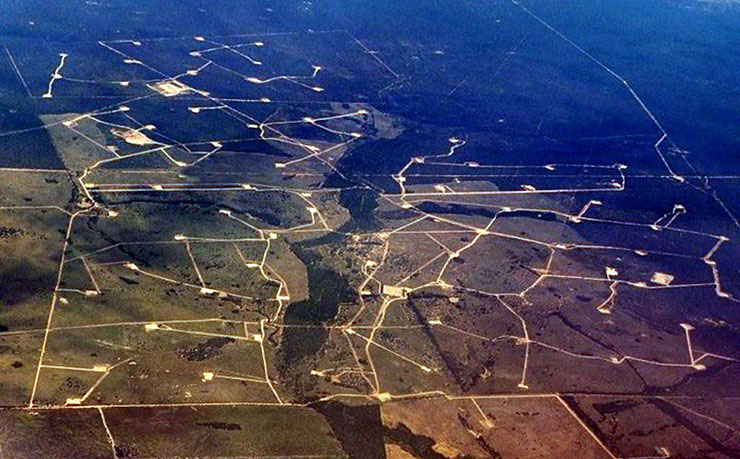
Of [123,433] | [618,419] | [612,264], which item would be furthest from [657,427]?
[123,433]

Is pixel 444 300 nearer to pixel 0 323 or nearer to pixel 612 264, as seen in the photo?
pixel 612 264

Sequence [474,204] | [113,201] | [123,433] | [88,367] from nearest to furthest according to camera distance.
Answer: [123,433] → [88,367] → [113,201] → [474,204]

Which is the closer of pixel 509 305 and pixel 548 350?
pixel 548 350

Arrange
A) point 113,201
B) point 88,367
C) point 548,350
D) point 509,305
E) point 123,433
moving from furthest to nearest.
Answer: point 113,201
point 509,305
point 548,350
point 88,367
point 123,433

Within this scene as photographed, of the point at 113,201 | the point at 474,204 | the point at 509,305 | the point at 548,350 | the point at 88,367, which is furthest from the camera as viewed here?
the point at 474,204

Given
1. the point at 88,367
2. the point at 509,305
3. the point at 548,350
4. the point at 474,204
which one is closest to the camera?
the point at 88,367

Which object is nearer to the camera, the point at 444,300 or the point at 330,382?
the point at 330,382

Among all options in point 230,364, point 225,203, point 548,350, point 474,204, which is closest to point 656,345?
point 548,350

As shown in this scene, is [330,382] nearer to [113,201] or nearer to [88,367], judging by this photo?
[88,367]

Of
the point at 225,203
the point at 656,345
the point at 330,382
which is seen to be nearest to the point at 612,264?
the point at 656,345
